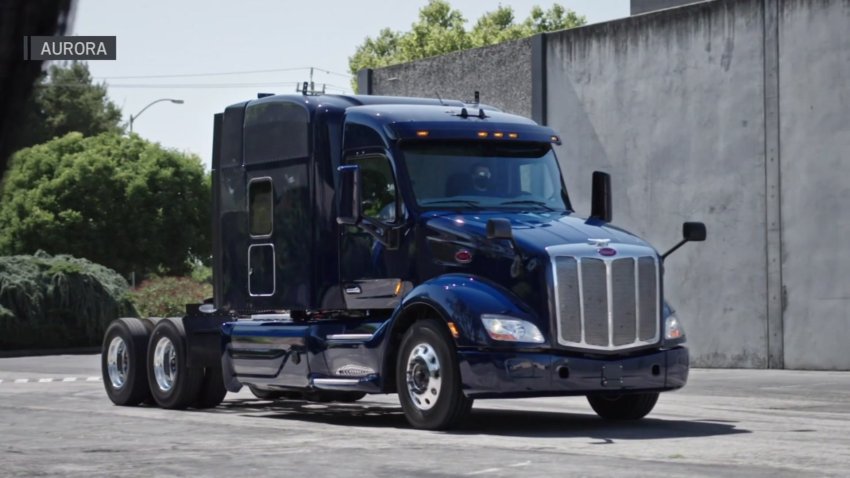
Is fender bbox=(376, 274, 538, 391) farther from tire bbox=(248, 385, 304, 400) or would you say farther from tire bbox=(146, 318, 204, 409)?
tire bbox=(248, 385, 304, 400)

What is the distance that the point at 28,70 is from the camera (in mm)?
4367

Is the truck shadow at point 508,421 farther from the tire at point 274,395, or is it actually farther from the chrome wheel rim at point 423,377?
the chrome wheel rim at point 423,377

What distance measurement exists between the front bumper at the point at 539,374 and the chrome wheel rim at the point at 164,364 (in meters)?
5.51

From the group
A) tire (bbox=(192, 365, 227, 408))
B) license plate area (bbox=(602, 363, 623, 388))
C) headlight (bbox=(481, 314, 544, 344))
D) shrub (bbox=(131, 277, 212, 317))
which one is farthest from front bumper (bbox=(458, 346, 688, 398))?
shrub (bbox=(131, 277, 212, 317))

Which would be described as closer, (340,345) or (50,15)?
(50,15)

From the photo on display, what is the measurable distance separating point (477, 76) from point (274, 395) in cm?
1679

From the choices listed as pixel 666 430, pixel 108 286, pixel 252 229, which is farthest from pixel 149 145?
pixel 666 430

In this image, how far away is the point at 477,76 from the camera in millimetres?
34375

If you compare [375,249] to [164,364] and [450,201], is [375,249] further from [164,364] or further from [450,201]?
[164,364]

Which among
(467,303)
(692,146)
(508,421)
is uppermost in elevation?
(692,146)

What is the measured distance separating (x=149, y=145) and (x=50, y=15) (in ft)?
A: 213

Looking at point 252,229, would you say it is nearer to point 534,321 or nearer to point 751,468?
point 534,321

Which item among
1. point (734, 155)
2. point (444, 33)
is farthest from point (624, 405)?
point (444, 33)

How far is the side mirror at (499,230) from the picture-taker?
13.3 meters
